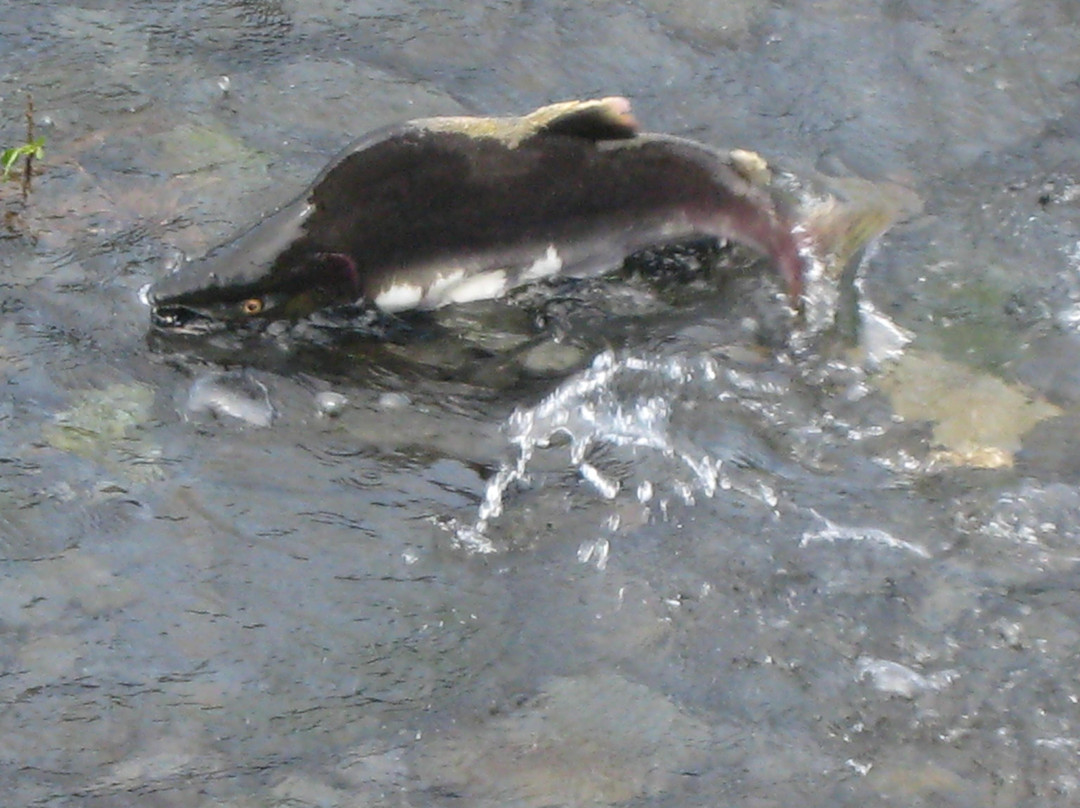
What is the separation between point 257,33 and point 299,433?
2.79 metres

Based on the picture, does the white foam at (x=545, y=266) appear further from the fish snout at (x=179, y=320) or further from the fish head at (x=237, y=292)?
the fish snout at (x=179, y=320)

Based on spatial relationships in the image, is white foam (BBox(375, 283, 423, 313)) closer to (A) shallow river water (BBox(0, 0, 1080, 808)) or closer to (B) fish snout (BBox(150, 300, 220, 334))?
(A) shallow river water (BBox(0, 0, 1080, 808))

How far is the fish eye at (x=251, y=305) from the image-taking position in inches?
199

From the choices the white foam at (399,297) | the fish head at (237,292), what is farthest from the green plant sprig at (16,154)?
the white foam at (399,297)

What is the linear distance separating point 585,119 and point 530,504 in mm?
1444

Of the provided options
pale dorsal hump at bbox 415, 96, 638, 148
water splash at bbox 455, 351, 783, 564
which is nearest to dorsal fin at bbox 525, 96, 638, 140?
pale dorsal hump at bbox 415, 96, 638, 148

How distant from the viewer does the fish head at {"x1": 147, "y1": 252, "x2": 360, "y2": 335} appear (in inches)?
197

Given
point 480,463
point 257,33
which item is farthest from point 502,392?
point 257,33

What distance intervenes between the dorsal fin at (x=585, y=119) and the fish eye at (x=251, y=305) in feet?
3.58

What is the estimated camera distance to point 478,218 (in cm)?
523

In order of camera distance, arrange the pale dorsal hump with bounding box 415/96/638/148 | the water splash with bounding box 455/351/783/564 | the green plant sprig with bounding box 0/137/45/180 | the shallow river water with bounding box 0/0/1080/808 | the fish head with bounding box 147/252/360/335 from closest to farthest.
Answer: the shallow river water with bounding box 0/0/1080/808 → the water splash with bounding box 455/351/783/564 → the fish head with bounding box 147/252/360/335 → the pale dorsal hump with bounding box 415/96/638/148 → the green plant sprig with bounding box 0/137/45/180

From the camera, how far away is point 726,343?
5.17 m

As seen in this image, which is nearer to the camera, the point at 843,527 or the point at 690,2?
the point at 843,527

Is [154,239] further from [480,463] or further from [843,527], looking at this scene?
[843,527]
